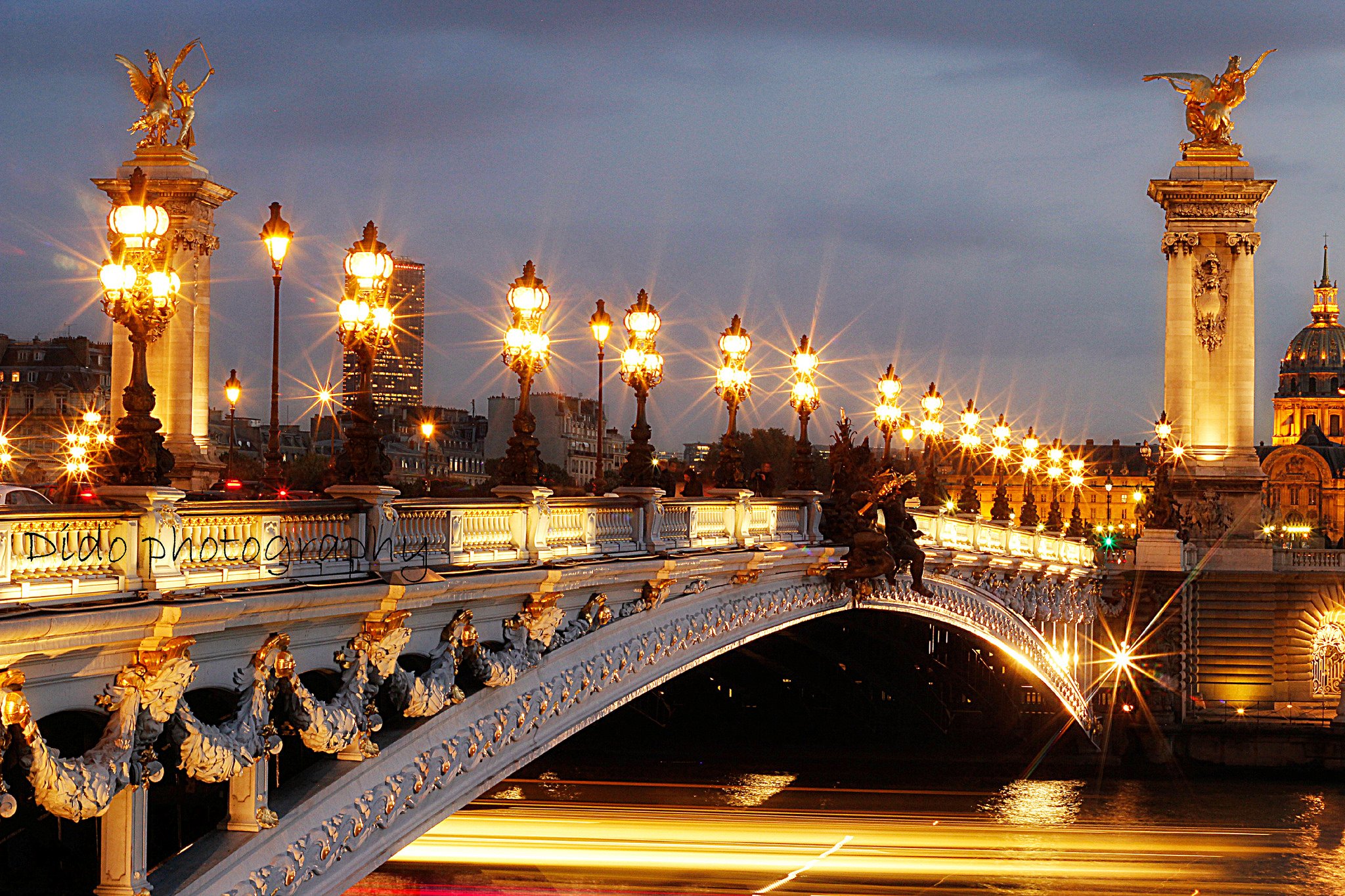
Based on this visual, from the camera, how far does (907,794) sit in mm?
50844

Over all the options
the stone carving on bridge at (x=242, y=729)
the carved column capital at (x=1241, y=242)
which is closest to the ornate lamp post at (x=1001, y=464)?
the carved column capital at (x=1241, y=242)

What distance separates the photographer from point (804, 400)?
31078 mm

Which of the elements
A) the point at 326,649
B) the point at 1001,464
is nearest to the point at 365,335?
the point at 326,649

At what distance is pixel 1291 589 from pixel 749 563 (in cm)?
4140

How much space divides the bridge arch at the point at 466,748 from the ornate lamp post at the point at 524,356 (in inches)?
78.5

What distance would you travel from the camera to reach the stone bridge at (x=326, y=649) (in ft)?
39.3

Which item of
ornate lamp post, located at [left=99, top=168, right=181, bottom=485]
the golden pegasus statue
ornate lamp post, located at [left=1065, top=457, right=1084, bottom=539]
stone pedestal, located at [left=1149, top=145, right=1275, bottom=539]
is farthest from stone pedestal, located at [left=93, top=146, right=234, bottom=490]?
stone pedestal, located at [left=1149, top=145, right=1275, bottom=539]

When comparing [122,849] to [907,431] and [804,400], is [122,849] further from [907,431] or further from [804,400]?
[907,431]

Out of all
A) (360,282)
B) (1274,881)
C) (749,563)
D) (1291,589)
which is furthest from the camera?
(1291,589)

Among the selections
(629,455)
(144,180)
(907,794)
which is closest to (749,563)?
(629,455)

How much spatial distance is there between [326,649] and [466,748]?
3.50 metres

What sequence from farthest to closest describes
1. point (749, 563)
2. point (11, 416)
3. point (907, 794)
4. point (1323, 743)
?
point (11, 416) < point (1323, 743) < point (907, 794) < point (749, 563)

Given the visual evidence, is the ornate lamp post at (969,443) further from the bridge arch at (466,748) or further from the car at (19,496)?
the car at (19,496)

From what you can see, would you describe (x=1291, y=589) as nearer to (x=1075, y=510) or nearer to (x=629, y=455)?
(x=1075, y=510)
